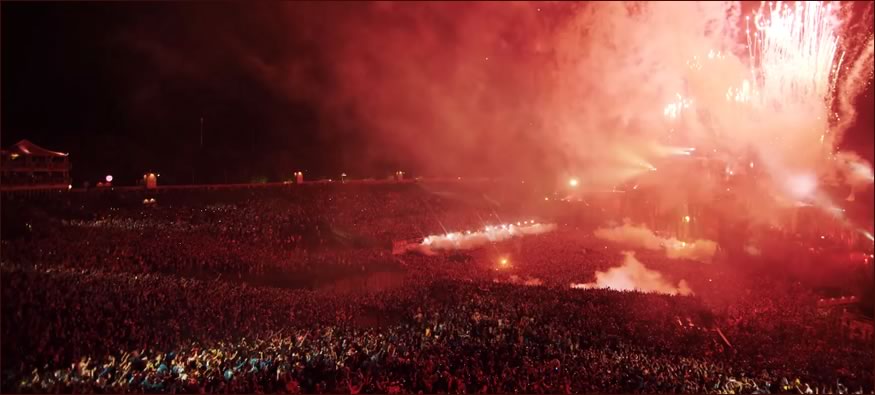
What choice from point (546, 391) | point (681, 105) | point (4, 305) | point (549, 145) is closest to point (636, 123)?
point (681, 105)

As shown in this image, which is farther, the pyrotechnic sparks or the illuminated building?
the pyrotechnic sparks

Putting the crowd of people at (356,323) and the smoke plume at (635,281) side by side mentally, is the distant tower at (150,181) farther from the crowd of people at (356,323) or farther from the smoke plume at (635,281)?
the smoke plume at (635,281)

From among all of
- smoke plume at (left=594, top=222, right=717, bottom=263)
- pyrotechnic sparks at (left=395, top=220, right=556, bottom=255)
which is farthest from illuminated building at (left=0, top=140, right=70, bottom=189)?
smoke plume at (left=594, top=222, right=717, bottom=263)

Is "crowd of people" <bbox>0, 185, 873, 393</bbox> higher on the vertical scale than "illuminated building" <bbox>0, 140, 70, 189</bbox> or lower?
lower

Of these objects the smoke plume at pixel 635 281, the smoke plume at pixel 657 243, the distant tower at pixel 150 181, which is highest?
the distant tower at pixel 150 181

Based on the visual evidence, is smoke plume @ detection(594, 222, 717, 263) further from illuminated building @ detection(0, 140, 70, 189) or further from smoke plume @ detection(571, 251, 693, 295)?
illuminated building @ detection(0, 140, 70, 189)

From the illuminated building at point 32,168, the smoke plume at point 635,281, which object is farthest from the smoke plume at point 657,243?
the illuminated building at point 32,168

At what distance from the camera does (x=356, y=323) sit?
901cm

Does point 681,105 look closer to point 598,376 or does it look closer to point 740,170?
point 740,170

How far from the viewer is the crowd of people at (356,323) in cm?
667

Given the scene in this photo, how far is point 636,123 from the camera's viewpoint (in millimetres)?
18594

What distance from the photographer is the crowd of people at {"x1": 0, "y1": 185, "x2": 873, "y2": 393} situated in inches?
263

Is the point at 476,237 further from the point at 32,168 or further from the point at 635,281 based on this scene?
the point at 32,168

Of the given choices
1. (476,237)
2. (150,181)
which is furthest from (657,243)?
(150,181)
